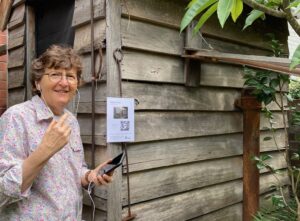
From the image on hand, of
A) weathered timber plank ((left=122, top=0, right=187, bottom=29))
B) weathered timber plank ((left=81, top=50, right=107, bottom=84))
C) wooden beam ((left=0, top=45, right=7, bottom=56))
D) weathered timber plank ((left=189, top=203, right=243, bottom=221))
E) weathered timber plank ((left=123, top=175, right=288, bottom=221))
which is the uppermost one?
weathered timber plank ((left=122, top=0, right=187, bottom=29))

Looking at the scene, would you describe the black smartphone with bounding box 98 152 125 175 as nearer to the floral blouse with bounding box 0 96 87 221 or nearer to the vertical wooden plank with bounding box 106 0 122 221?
the floral blouse with bounding box 0 96 87 221

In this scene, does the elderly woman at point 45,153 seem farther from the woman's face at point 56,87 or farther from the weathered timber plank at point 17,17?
the weathered timber plank at point 17,17

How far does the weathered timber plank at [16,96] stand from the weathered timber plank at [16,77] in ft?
0.16

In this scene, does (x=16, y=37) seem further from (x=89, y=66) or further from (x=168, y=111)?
(x=168, y=111)

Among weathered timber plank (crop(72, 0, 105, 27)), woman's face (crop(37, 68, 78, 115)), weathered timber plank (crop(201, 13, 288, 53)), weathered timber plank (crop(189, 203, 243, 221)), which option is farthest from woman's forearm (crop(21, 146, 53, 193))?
weathered timber plank (crop(201, 13, 288, 53))

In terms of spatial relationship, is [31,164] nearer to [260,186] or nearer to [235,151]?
[235,151]

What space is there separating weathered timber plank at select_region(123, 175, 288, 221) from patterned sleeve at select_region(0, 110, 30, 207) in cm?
96

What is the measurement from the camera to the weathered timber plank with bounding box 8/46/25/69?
3182 millimetres

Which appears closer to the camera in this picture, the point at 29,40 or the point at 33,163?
the point at 33,163

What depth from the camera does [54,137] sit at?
4.88 ft

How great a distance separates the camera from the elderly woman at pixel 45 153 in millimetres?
1478

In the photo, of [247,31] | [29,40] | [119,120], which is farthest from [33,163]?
[247,31]

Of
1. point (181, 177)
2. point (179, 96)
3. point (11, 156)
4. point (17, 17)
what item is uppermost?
point (17, 17)

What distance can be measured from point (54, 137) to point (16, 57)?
2.12m
